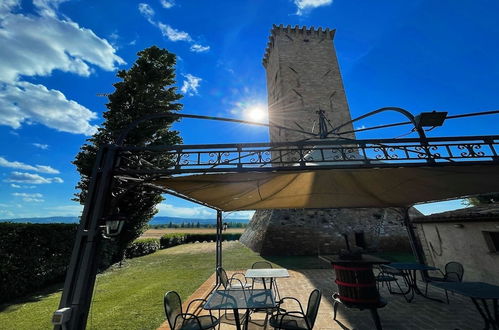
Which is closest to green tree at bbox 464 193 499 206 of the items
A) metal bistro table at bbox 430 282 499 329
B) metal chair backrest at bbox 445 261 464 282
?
metal chair backrest at bbox 445 261 464 282

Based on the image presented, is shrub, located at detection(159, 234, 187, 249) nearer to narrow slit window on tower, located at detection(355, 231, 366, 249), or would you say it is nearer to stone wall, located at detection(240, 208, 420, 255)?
stone wall, located at detection(240, 208, 420, 255)

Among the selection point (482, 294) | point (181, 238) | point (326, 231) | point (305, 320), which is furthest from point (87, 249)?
point (181, 238)

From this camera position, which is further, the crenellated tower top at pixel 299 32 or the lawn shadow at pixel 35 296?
the crenellated tower top at pixel 299 32

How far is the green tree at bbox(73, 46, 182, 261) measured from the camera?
28.6 ft

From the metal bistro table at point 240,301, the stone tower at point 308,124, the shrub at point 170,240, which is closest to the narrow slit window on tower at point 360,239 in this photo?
the stone tower at point 308,124

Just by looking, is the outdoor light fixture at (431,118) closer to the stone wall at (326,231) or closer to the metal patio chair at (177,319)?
the metal patio chair at (177,319)

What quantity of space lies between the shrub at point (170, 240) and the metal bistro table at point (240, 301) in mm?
19865

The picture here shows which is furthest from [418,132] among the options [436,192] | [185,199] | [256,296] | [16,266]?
[16,266]

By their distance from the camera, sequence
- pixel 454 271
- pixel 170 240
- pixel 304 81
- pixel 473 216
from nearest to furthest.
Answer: pixel 454 271
pixel 473 216
pixel 304 81
pixel 170 240

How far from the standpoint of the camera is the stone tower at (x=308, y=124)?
12922 millimetres

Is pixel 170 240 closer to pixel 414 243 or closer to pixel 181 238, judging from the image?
pixel 181 238

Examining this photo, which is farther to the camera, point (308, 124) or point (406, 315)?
point (308, 124)

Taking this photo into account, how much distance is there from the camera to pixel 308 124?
16.1 m

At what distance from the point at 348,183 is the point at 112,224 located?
4.28 m
